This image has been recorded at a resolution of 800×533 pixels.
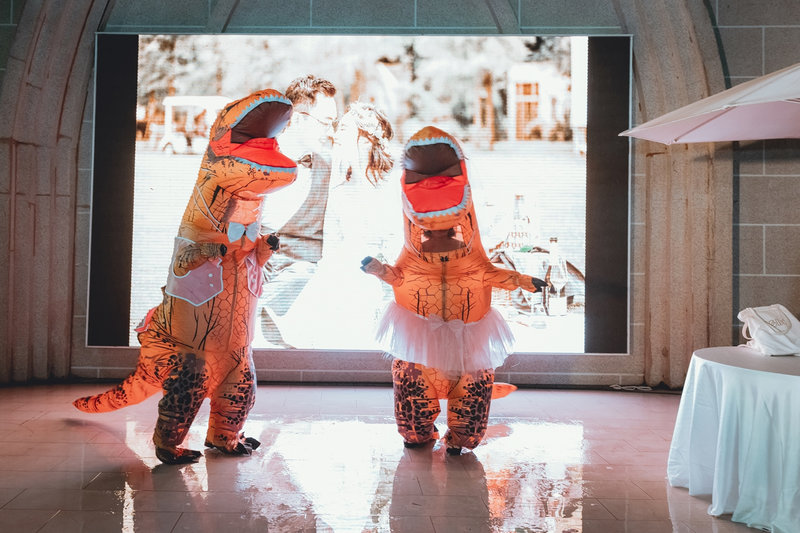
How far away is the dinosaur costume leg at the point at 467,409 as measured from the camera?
10.9ft

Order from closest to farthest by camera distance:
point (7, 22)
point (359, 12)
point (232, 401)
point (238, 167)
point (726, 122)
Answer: point (238, 167) < point (232, 401) < point (726, 122) < point (7, 22) < point (359, 12)

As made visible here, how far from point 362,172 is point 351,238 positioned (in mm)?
537

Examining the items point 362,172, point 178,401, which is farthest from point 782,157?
point 178,401

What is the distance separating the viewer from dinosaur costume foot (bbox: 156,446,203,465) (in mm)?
3090

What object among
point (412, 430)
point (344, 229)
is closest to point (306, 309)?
point (344, 229)

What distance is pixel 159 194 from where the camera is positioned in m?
5.19

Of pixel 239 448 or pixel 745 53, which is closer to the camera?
pixel 239 448

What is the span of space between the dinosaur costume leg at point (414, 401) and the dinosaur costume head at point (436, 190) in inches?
24.6

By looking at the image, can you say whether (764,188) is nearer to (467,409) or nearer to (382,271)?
(467,409)

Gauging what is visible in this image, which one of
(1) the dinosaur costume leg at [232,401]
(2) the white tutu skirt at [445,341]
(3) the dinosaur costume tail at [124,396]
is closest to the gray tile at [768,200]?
(2) the white tutu skirt at [445,341]

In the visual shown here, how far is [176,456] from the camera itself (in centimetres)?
311

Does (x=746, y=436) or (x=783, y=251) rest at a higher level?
(x=783, y=251)

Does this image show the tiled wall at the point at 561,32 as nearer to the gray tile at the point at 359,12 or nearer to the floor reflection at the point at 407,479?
the gray tile at the point at 359,12

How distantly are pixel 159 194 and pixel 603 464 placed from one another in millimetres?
3853
